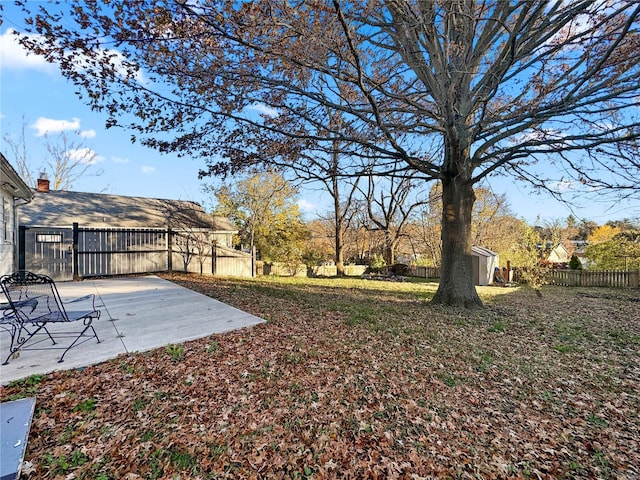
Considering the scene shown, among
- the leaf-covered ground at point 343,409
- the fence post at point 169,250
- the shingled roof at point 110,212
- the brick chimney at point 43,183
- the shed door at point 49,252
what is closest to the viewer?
the leaf-covered ground at point 343,409

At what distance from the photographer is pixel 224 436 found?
250 centimetres

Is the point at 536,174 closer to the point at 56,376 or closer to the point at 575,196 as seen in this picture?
the point at 575,196

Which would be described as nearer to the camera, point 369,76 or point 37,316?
point 37,316

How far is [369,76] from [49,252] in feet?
39.4

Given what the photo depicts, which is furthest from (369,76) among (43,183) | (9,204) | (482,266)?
(43,183)

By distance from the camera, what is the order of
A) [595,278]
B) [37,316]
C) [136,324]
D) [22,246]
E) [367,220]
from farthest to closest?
[367,220] → [595,278] → [22,246] → [136,324] → [37,316]

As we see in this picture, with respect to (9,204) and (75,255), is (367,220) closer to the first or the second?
(75,255)

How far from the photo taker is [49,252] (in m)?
10.9

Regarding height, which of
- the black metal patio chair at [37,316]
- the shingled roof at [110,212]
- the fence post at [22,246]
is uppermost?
the shingled roof at [110,212]

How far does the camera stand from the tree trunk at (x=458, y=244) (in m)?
7.41

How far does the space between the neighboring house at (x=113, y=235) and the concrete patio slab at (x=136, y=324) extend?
370 centimetres

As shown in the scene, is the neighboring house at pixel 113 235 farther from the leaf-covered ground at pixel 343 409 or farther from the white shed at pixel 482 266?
the white shed at pixel 482 266

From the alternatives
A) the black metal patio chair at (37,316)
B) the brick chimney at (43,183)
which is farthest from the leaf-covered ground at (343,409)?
the brick chimney at (43,183)

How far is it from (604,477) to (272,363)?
3081mm
